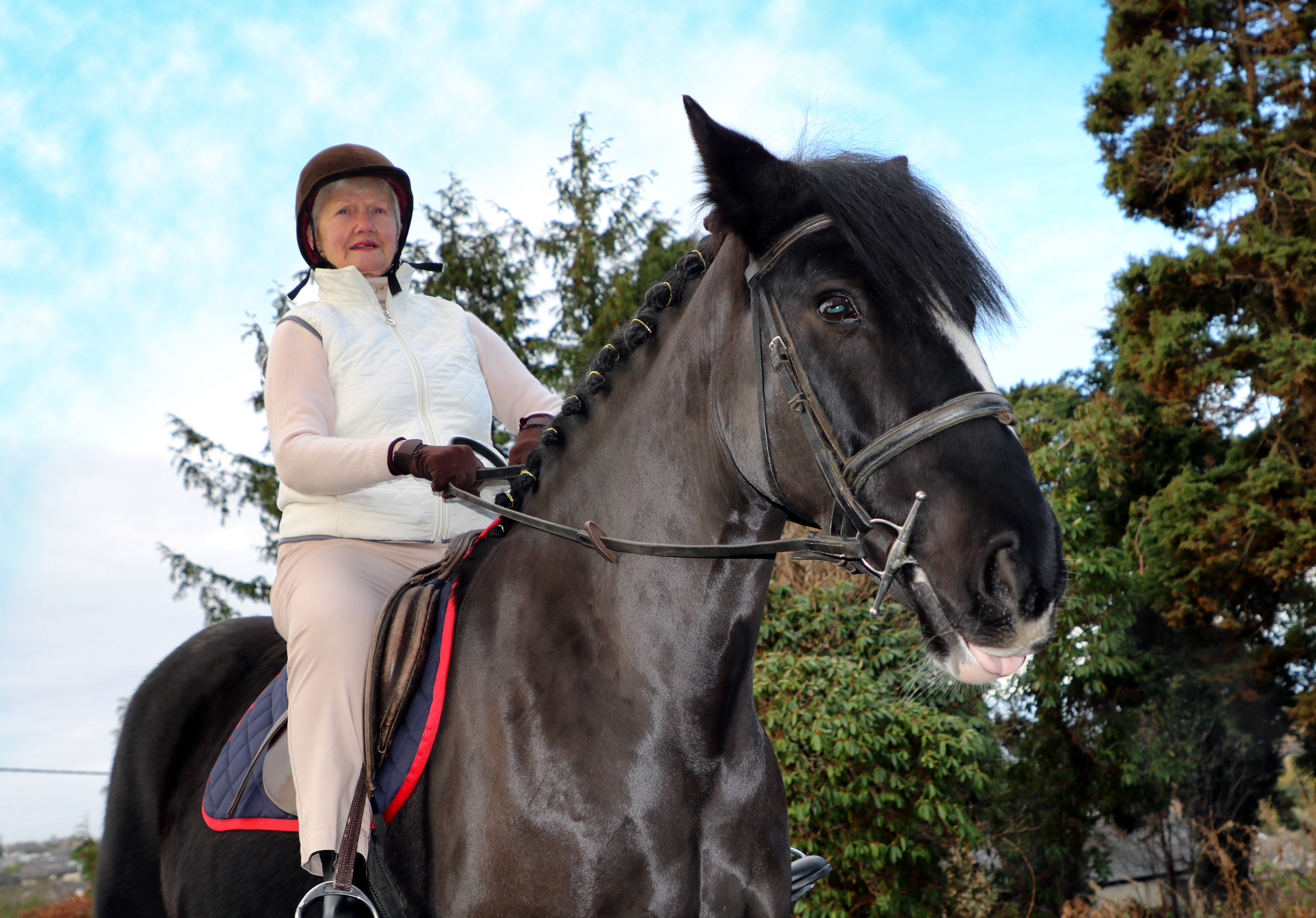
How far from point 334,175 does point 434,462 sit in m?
1.29

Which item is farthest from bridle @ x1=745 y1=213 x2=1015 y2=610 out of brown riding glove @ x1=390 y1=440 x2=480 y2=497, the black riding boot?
the black riding boot

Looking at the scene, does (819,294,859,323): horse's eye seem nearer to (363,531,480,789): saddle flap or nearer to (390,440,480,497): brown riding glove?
(390,440,480,497): brown riding glove

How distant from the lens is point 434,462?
88.0 inches

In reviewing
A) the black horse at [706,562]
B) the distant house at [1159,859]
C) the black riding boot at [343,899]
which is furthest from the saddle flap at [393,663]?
the distant house at [1159,859]

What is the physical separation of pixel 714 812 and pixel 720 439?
838 millimetres

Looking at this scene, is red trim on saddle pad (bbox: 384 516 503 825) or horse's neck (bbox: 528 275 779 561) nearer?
horse's neck (bbox: 528 275 779 561)

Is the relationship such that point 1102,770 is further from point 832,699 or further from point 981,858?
point 832,699

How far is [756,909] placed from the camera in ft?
6.63

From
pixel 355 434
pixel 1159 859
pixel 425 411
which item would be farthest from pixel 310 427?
pixel 1159 859

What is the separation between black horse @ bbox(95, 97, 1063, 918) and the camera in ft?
5.58

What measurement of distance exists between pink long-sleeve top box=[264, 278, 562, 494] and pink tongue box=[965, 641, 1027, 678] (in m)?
1.47

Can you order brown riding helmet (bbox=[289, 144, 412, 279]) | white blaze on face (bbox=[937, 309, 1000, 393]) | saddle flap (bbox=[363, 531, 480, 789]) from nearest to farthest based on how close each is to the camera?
white blaze on face (bbox=[937, 309, 1000, 393]) → saddle flap (bbox=[363, 531, 480, 789]) → brown riding helmet (bbox=[289, 144, 412, 279])

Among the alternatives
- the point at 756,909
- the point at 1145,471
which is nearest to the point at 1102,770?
the point at 1145,471

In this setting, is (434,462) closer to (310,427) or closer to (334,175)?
(310,427)
